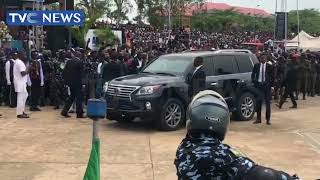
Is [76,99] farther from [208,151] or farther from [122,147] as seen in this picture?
[208,151]

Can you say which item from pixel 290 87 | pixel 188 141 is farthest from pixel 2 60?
pixel 188 141

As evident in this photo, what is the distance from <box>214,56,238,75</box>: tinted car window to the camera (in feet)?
42.9

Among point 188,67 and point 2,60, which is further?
point 2,60

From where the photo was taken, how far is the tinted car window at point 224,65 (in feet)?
42.9

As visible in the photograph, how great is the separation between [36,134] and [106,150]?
6.63 feet

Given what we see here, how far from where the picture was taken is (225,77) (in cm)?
1311

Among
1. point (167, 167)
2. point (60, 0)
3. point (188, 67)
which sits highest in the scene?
point (60, 0)

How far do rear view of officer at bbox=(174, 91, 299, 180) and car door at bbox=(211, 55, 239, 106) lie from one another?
33.3 ft

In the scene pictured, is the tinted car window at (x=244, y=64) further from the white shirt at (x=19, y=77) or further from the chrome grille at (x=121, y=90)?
the white shirt at (x=19, y=77)

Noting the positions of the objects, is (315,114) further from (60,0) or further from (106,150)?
(60,0)

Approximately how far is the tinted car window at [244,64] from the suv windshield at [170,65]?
1568mm

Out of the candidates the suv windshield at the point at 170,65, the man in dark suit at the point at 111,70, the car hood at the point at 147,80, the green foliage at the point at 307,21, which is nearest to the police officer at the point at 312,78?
the man in dark suit at the point at 111,70

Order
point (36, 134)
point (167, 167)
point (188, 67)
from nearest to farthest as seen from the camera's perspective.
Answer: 1. point (167, 167)
2. point (36, 134)
3. point (188, 67)

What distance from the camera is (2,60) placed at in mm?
14875
